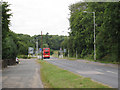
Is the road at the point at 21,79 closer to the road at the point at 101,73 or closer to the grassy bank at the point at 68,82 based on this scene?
the grassy bank at the point at 68,82

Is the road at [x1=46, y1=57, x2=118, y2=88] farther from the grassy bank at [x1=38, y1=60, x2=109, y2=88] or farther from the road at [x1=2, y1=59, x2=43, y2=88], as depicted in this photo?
the road at [x1=2, y1=59, x2=43, y2=88]

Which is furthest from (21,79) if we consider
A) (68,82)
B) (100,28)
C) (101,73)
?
(100,28)

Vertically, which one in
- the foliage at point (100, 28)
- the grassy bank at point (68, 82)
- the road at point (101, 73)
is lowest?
the road at point (101, 73)

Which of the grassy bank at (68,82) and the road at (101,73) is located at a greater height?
the grassy bank at (68,82)

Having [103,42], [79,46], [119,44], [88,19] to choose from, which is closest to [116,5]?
[119,44]

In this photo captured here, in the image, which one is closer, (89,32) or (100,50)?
(100,50)

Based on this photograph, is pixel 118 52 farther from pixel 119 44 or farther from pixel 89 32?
pixel 89 32

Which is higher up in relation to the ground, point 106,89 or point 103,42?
point 103,42

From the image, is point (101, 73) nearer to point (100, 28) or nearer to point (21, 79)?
point (21, 79)

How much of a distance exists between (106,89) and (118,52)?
2741 centimetres

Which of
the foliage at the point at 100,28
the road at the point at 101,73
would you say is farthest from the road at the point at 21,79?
the foliage at the point at 100,28

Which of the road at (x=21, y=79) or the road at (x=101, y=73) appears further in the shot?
the road at (x=101, y=73)

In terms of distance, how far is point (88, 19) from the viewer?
2372 inches

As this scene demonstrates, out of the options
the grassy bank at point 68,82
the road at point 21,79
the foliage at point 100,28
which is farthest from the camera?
the foliage at point 100,28
